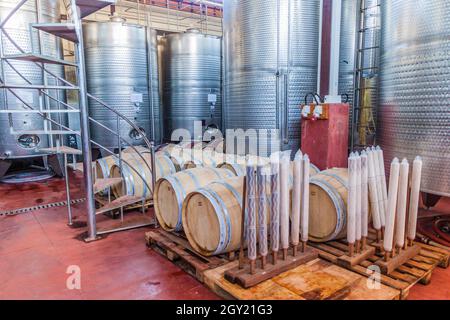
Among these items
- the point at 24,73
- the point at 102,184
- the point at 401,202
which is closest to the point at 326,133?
the point at 401,202

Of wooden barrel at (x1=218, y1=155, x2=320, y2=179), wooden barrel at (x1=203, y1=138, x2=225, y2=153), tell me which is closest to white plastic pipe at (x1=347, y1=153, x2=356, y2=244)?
wooden barrel at (x1=218, y1=155, x2=320, y2=179)

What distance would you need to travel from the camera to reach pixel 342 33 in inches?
279

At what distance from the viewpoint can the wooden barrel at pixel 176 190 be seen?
3564 mm

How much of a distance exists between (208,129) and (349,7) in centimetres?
434

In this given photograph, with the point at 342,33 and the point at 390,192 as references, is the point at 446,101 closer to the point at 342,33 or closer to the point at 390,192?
the point at 390,192

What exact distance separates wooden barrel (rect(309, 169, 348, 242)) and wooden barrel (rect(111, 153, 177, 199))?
2.20 metres

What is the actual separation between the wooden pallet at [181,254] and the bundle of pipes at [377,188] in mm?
1354

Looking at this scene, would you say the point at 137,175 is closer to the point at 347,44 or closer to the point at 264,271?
the point at 264,271

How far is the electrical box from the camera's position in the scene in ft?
15.9

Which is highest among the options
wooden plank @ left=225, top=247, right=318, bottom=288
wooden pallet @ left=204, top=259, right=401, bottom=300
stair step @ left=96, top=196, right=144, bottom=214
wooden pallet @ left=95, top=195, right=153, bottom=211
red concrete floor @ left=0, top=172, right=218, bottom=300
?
stair step @ left=96, top=196, right=144, bottom=214

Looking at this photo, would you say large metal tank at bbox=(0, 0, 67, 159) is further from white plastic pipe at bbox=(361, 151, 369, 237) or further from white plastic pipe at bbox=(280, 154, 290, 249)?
white plastic pipe at bbox=(361, 151, 369, 237)

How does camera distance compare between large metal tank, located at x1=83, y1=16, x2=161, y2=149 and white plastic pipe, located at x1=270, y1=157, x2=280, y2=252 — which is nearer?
white plastic pipe, located at x1=270, y1=157, x2=280, y2=252

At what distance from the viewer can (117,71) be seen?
8.03 metres
